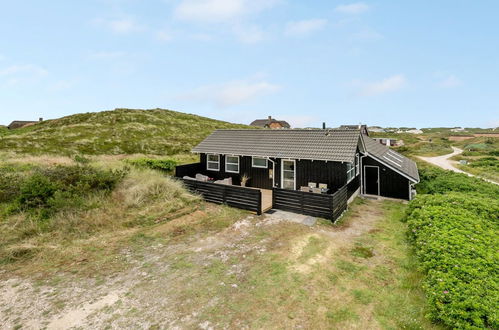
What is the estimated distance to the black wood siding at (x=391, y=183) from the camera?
1539 cm

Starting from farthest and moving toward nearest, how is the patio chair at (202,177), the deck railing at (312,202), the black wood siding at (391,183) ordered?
1. the patio chair at (202,177)
2. the black wood siding at (391,183)
3. the deck railing at (312,202)

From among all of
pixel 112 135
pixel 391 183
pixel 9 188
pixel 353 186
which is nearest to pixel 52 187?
pixel 9 188

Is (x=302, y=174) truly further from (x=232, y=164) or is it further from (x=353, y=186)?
(x=232, y=164)

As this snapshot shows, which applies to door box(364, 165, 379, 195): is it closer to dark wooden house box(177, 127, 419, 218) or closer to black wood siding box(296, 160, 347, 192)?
dark wooden house box(177, 127, 419, 218)

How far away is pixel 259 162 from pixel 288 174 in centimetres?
233

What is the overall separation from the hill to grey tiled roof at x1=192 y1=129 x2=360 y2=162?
2005cm

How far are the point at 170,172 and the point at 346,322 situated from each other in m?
19.8

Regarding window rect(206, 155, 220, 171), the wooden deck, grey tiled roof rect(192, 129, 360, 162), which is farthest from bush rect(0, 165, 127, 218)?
the wooden deck

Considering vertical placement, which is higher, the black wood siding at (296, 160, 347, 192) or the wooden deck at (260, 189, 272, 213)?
the black wood siding at (296, 160, 347, 192)

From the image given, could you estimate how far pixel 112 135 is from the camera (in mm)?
39531

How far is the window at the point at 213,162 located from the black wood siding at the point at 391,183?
11.4 metres

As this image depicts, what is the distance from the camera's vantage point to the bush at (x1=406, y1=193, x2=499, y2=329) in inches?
179

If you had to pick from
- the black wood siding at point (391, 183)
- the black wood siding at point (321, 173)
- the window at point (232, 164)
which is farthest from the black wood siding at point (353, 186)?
the window at point (232, 164)

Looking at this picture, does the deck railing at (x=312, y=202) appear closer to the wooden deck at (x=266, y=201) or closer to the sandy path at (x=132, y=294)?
the wooden deck at (x=266, y=201)
